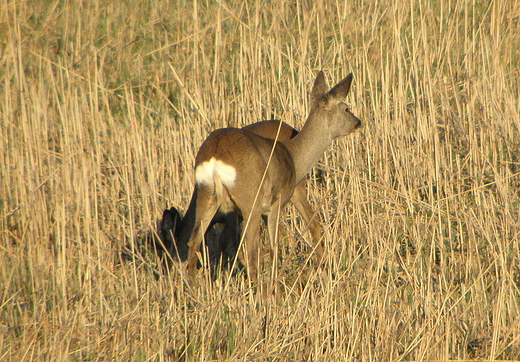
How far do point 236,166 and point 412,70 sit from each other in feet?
7.00

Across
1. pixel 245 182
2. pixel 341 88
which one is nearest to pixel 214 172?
pixel 245 182

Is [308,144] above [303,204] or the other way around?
above

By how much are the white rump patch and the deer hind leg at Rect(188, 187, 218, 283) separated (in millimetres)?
69

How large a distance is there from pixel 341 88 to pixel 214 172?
111 centimetres

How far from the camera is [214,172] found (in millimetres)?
3766

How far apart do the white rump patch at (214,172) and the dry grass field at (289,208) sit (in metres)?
0.52

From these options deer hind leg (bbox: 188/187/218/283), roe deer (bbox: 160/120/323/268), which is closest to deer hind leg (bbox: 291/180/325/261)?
roe deer (bbox: 160/120/323/268)

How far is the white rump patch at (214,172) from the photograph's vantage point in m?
3.75

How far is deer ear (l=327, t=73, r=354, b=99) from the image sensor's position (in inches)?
171

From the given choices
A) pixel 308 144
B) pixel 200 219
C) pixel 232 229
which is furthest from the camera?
pixel 232 229

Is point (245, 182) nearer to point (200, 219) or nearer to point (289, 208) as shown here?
point (200, 219)

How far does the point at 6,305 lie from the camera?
360 cm

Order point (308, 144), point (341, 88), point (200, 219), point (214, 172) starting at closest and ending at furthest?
point (214, 172)
point (200, 219)
point (341, 88)
point (308, 144)

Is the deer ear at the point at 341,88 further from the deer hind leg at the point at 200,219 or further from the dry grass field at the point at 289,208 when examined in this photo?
the deer hind leg at the point at 200,219
